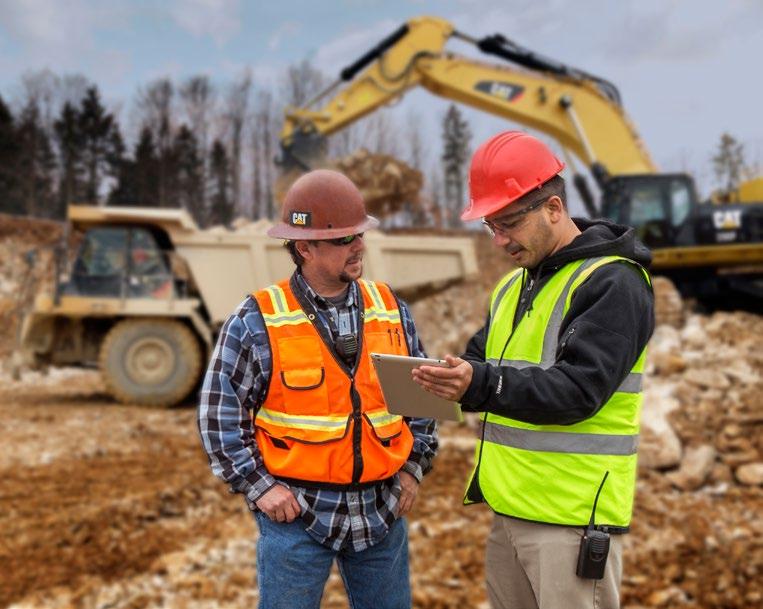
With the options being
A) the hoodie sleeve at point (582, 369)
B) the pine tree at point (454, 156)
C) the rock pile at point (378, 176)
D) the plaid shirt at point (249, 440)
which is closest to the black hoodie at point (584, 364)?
the hoodie sleeve at point (582, 369)

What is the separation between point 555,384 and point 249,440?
0.92 m

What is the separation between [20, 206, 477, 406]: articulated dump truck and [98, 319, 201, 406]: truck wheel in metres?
0.01

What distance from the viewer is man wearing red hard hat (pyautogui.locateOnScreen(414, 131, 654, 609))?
5.94ft

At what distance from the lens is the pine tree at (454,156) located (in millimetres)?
31883

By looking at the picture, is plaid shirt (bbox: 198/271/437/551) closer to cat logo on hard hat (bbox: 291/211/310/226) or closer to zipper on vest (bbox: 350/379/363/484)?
zipper on vest (bbox: 350/379/363/484)

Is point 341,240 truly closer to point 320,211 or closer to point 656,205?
point 320,211

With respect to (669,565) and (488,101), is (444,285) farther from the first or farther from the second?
(669,565)

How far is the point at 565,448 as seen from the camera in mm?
1941

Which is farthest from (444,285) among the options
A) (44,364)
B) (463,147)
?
(463,147)

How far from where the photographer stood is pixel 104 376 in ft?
31.0

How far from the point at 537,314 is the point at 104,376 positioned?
843 cm

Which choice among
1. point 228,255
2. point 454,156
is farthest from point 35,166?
point 228,255

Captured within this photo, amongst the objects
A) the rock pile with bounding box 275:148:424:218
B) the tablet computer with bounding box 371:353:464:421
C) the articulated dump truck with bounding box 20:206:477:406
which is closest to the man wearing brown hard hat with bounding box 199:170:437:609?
the tablet computer with bounding box 371:353:464:421

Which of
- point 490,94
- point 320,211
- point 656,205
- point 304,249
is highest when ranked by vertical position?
point 490,94
